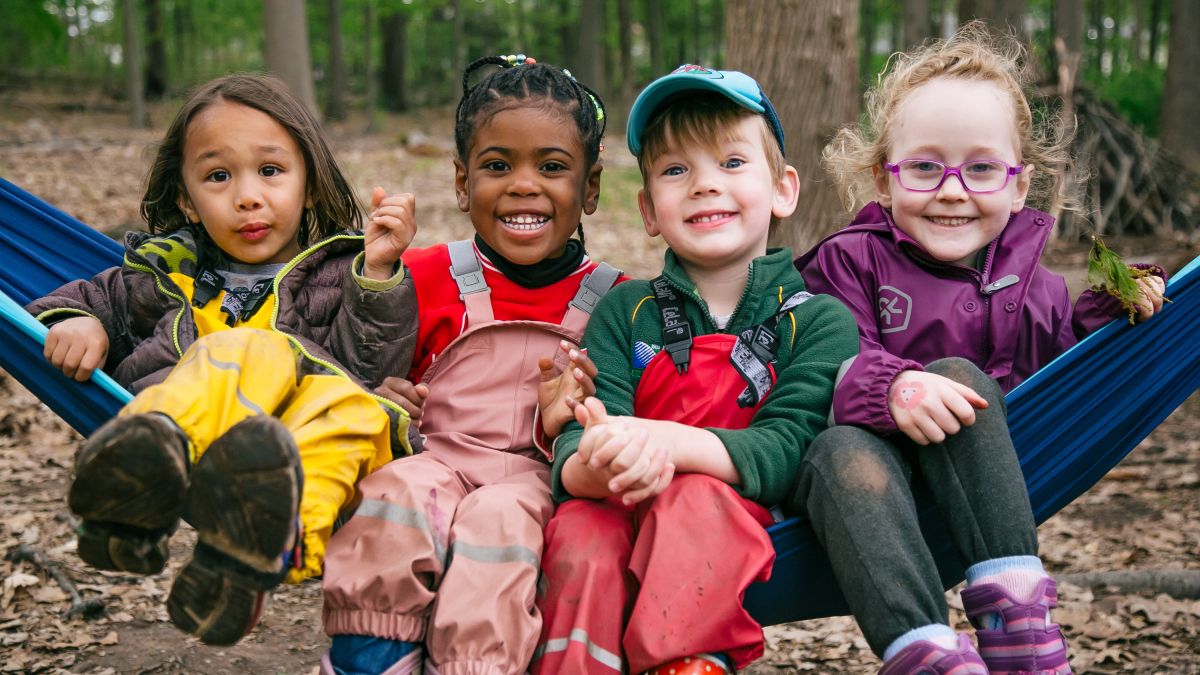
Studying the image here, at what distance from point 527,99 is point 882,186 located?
2.95 ft

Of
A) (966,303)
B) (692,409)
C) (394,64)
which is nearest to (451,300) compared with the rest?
(692,409)

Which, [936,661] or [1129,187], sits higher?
[1129,187]

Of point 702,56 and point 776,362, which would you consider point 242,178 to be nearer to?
point 776,362

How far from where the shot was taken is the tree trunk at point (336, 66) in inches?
672

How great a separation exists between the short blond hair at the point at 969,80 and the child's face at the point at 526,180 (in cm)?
74

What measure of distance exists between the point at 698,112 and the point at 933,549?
1060mm

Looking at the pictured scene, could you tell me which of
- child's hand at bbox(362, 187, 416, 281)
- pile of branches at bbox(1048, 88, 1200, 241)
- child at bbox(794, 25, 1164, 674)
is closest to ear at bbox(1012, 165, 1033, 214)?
child at bbox(794, 25, 1164, 674)

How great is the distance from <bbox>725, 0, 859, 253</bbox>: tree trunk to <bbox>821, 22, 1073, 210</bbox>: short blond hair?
6.70 ft

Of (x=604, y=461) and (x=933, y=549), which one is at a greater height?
(x=604, y=461)

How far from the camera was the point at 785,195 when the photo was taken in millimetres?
2443

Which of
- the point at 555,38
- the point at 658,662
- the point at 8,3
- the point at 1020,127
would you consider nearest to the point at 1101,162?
the point at 1020,127

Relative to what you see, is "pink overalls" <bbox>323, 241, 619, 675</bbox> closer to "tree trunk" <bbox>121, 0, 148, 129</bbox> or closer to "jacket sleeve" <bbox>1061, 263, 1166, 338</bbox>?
"jacket sleeve" <bbox>1061, 263, 1166, 338</bbox>

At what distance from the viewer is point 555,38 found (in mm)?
27766

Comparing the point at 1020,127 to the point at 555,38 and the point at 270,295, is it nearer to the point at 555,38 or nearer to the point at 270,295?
the point at 270,295
